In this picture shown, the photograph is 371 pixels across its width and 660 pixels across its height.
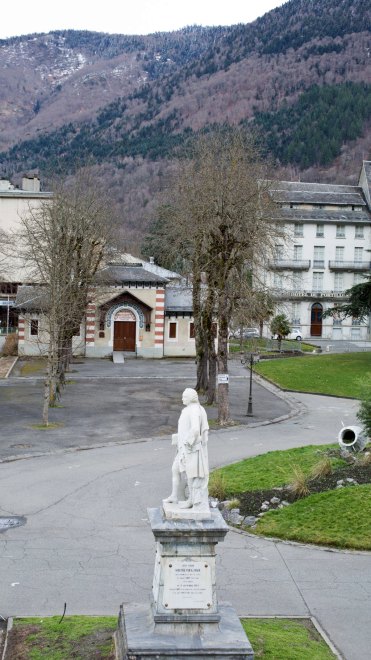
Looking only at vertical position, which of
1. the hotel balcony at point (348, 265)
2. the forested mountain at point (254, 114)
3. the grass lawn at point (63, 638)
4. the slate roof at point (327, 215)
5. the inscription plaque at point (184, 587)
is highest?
the forested mountain at point (254, 114)

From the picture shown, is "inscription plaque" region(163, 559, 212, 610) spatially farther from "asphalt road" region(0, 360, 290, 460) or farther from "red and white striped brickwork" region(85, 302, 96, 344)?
"red and white striped brickwork" region(85, 302, 96, 344)

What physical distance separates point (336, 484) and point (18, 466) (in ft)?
31.9

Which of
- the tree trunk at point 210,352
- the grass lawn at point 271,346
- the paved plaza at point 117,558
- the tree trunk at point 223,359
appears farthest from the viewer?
the grass lawn at point 271,346

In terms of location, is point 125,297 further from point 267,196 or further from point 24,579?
point 24,579

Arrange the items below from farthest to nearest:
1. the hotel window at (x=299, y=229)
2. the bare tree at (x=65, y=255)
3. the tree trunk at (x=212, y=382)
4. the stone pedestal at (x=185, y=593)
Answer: the hotel window at (x=299, y=229), the tree trunk at (x=212, y=382), the bare tree at (x=65, y=255), the stone pedestal at (x=185, y=593)

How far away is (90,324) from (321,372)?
60.3 ft

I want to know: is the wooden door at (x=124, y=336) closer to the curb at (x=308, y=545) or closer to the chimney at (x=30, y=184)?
the chimney at (x=30, y=184)

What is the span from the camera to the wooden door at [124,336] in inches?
2302

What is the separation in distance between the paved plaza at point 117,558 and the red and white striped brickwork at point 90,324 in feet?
111

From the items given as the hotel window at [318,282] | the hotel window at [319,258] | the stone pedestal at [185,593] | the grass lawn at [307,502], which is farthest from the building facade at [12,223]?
the stone pedestal at [185,593]

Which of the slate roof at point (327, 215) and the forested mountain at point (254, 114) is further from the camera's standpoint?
the forested mountain at point (254, 114)

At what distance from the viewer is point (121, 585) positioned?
43.5 feet

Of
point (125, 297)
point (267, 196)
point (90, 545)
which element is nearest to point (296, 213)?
point (125, 297)

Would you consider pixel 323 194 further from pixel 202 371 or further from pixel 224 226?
pixel 224 226
